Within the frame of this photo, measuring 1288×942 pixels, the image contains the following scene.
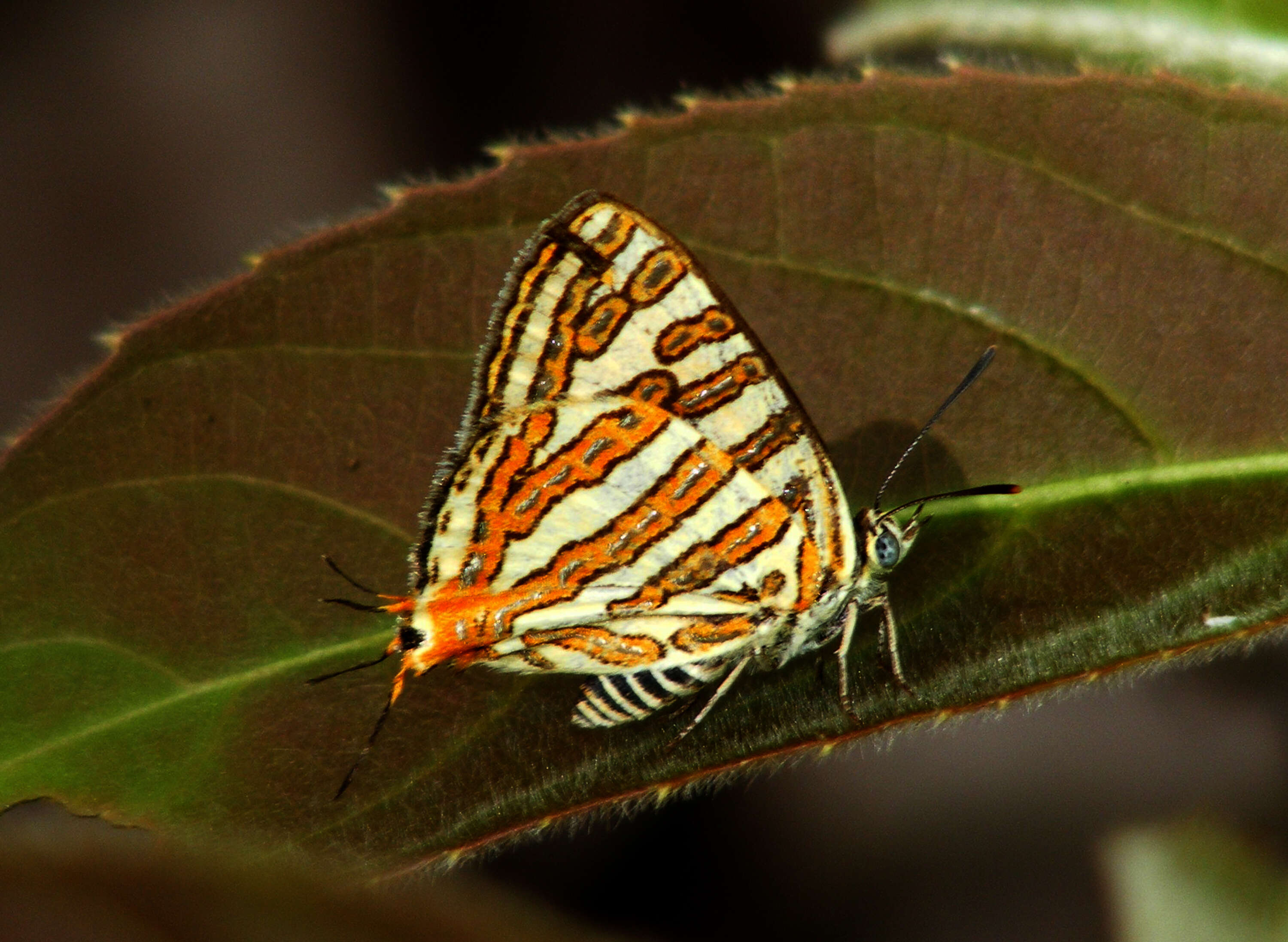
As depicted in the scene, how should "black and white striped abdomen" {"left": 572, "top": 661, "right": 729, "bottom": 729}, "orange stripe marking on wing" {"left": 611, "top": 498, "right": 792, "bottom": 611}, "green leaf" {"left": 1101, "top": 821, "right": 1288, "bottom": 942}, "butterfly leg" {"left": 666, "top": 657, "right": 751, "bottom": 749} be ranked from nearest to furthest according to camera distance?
"green leaf" {"left": 1101, "top": 821, "right": 1288, "bottom": 942} < "butterfly leg" {"left": 666, "top": 657, "right": 751, "bottom": 749} < "black and white striped abdomen" {"left": 572, "top": 661, "right": 729, "bottom": 729} < "orange stripe marking on wing" {"left": 611, "top": 498, "right": 792, "bottom": 611}

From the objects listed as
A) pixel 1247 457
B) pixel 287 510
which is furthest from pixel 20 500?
pixel 1247 457

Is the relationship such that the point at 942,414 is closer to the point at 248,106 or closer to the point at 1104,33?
the point at 1104,33

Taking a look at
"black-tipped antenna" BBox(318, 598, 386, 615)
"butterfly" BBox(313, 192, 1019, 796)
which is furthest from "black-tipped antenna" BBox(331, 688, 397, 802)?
"black-tipped antenna" BBox(318, 598, 386, 615)

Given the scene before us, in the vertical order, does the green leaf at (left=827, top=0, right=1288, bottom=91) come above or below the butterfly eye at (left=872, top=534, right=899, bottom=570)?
above

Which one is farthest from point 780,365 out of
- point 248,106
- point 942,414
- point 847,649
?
point 248,106

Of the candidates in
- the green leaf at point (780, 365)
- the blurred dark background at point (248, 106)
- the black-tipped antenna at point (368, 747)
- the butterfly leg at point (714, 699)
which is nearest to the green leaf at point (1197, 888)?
the green leaf at point (780, 365)

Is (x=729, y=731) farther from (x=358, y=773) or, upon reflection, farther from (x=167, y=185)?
(x=167, y=185)

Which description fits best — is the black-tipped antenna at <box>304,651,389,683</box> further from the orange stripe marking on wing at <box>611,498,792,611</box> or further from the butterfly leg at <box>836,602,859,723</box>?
the butterfly leg at <box>836,602,859,723</box>
